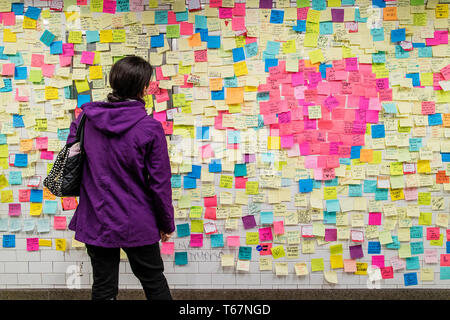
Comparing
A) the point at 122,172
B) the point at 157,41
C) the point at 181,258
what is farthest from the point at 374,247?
the point at 157,41

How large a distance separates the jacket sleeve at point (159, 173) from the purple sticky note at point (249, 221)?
35.4 inches

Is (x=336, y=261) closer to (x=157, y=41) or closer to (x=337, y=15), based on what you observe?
(x=337, y=15)

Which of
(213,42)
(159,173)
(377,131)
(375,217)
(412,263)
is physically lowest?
(412,263)

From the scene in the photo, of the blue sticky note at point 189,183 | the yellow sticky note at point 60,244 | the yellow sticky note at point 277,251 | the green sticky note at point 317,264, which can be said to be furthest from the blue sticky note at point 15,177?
the green sticky note at point 317,264

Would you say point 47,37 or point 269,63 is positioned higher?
point 47,37

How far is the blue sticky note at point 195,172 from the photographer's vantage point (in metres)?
2.74

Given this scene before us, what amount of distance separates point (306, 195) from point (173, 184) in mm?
935

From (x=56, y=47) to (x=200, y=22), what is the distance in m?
1.01

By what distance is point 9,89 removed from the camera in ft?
8.96

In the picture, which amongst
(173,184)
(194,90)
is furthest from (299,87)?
(173,184)

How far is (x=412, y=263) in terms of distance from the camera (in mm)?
2785

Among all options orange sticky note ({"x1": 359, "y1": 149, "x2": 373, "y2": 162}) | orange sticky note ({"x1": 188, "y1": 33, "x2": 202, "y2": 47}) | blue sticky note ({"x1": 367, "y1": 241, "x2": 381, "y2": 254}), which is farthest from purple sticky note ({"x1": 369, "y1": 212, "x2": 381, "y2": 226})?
orange sticky note ({"x1": 188, "y1": 33, "x2": 202, "y2": 47})

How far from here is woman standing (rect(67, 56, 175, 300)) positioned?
1.88m

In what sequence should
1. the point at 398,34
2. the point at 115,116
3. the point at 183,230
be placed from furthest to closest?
the point at 183,230, the point at 398,34, the point at 115,116
